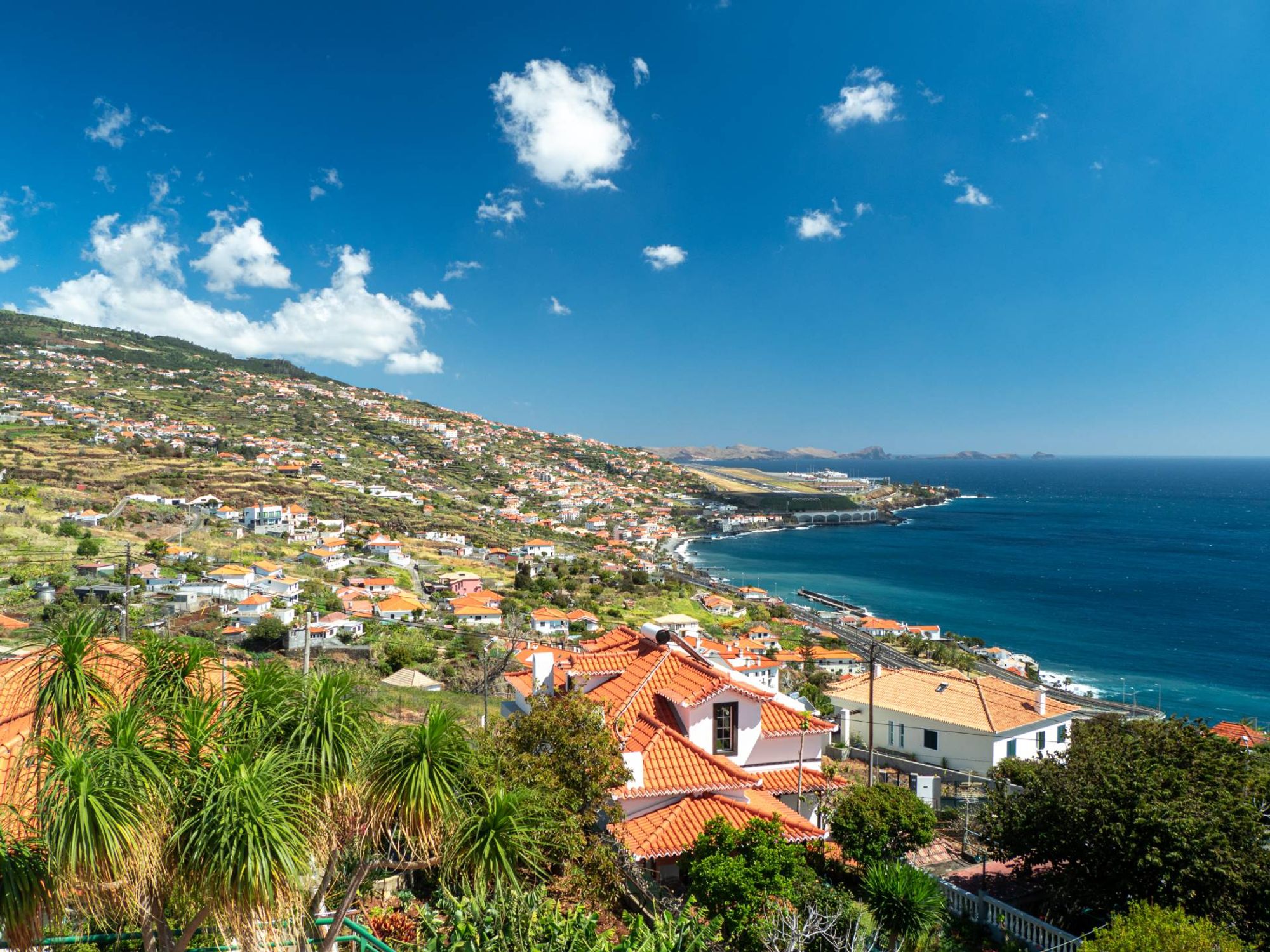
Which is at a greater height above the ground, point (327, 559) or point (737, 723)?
point (737, 723)

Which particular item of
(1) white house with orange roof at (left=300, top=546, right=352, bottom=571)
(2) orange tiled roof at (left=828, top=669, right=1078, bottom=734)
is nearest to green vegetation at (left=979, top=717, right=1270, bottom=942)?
(2) orange tiled roof at (left=828, top=669, right=1078, bottom=734)

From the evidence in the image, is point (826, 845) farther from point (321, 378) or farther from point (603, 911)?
point (321, 378)

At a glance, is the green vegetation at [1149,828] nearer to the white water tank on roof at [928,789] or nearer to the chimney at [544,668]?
the white water tank on roof at [928,789]

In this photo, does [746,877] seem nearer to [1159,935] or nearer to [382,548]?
[1159,935]

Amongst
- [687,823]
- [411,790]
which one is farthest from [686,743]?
[411,790]

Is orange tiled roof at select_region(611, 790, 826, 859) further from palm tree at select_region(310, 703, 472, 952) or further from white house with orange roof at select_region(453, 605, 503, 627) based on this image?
white house with orange roof at select_region(453, 605, 503, 627)

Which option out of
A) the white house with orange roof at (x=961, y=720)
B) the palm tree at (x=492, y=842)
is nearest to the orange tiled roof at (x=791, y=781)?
the palm tree at (x=492, y=842)
